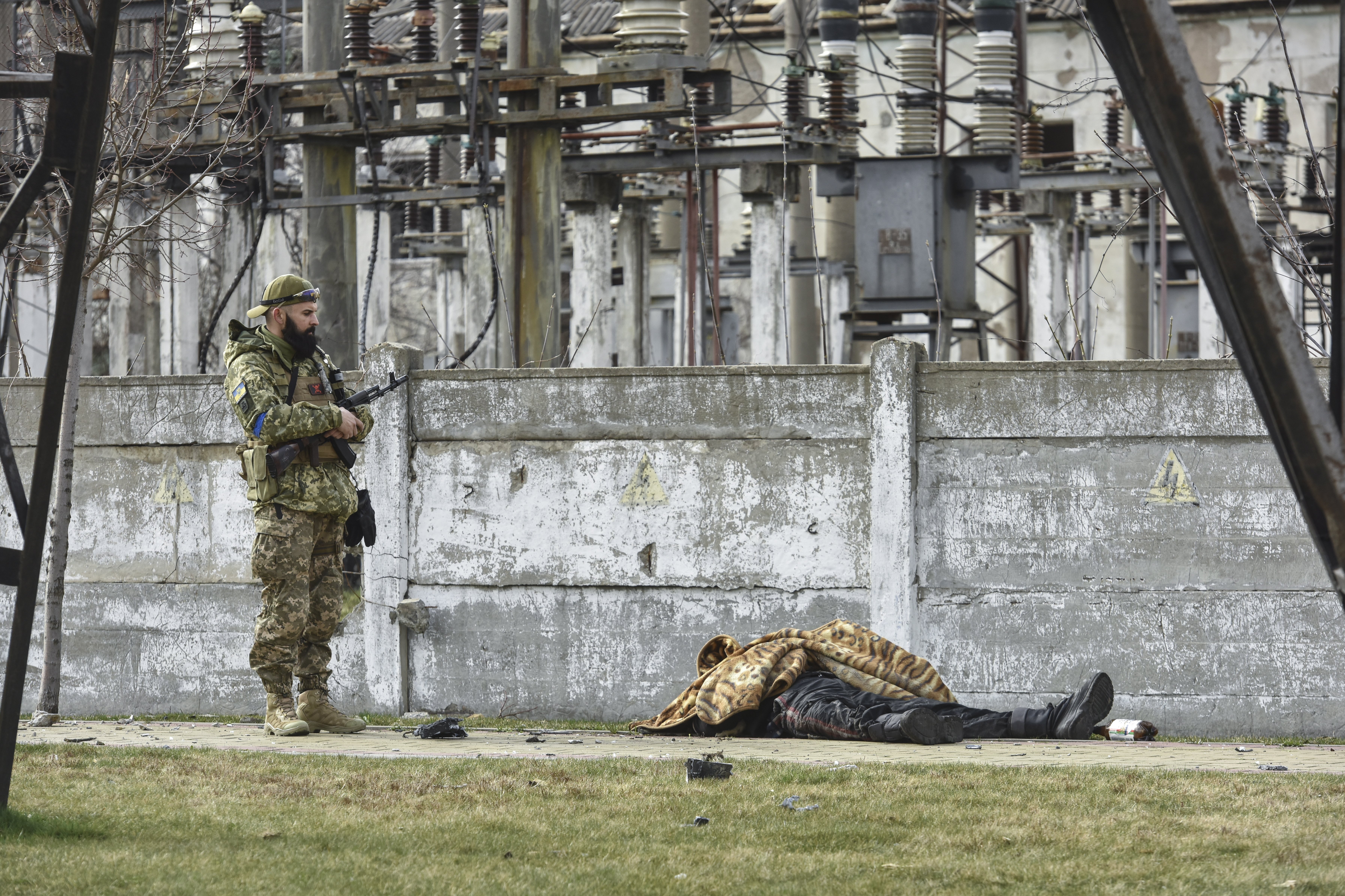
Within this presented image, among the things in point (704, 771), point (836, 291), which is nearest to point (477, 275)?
point (836, 291)

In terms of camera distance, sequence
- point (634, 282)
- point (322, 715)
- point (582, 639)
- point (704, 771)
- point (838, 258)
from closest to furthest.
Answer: point (704, 771) → point (322, 715) → point (582, 639) → point (634, 282) → point (838, 258)

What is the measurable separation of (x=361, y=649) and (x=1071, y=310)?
15.8 ft

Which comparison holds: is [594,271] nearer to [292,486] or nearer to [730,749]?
[292,486]

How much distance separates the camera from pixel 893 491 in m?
9.03

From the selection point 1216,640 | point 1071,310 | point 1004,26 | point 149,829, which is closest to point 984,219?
point 1004,26

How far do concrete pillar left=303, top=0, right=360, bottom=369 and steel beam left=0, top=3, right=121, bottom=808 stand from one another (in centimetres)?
1036

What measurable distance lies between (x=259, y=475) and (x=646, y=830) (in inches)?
128

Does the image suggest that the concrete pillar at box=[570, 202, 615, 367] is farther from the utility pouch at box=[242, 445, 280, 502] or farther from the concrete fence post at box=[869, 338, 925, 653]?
the utility pouch at box=[242, 445, 280, 502]

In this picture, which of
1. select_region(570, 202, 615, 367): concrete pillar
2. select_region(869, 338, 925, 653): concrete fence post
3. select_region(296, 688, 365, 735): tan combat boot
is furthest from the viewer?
select_region(570, 202, 615, 367): concrete pillar

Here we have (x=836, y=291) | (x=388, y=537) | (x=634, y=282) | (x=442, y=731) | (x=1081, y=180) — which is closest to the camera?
(x=442, y=731)

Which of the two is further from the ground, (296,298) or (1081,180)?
(1081,180)

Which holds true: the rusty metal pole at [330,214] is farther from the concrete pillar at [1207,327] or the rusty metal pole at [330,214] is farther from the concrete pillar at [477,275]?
the concrete pillar at [1207,327]

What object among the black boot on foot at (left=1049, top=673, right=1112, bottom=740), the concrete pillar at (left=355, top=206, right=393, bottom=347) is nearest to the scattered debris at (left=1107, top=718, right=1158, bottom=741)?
the black boot on foot at (left=1049, top=673, right=1112, bottom=740)

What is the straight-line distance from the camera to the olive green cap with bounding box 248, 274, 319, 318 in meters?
7.86
